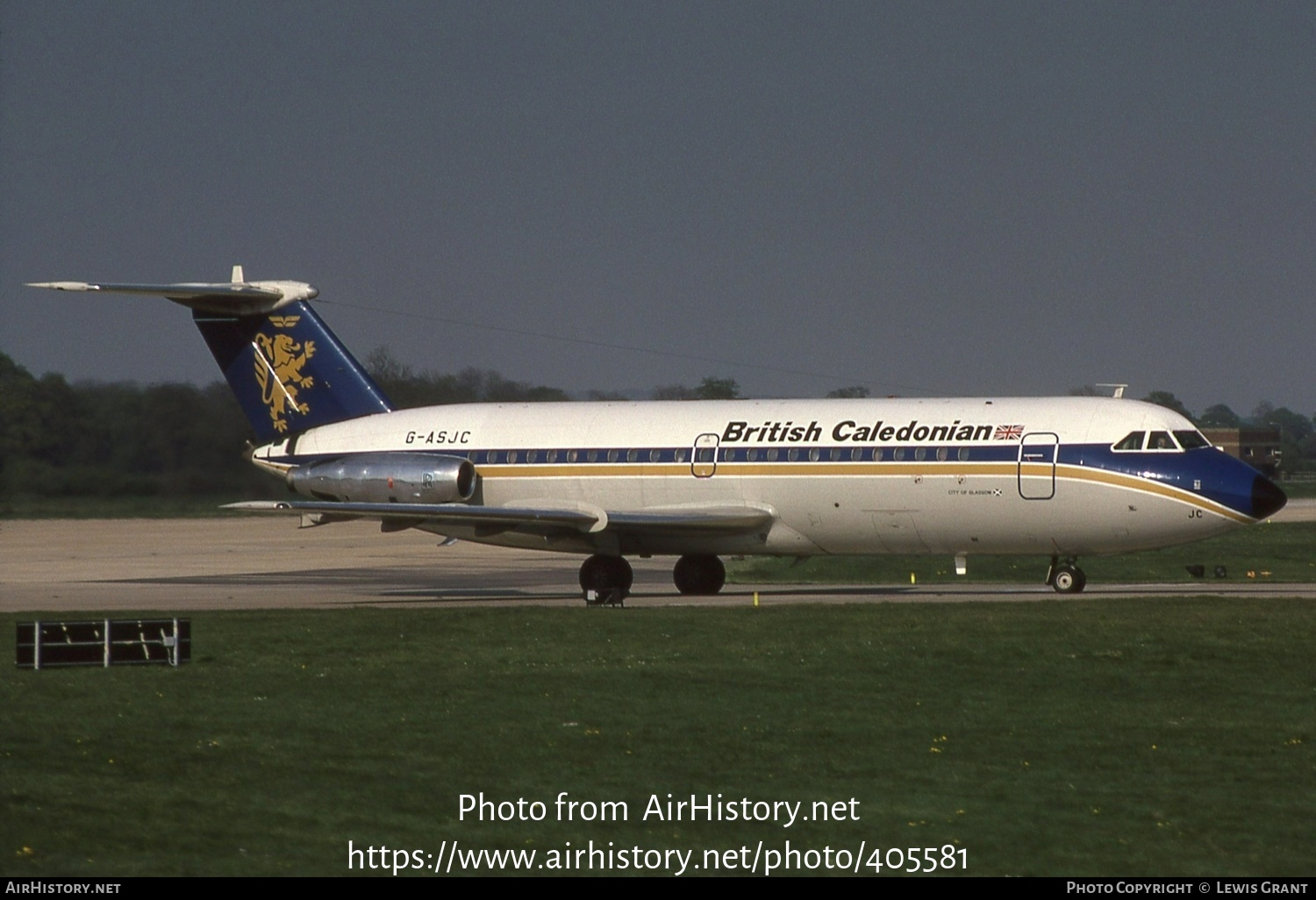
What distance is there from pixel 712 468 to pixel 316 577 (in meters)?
13.3

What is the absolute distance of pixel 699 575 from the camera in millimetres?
36000

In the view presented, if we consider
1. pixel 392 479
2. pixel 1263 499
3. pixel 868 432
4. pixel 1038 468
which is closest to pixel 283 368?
pixel 392 479

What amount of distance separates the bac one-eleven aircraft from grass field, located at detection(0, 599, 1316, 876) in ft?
19.7

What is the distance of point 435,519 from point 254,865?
22175 millimetres

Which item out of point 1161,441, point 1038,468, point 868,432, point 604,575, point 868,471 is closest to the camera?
point 1161,441

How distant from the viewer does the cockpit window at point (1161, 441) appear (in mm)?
30609

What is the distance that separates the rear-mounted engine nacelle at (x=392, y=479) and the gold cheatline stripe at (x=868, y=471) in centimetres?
85

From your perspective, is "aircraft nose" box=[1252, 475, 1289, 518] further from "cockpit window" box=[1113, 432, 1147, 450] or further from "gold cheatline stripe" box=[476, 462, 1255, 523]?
"cockpit window" box=[1113, 432, 1147, 450]

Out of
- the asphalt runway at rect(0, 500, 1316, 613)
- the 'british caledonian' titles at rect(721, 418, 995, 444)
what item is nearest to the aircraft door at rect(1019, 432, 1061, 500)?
the 'british caledonian' titles at rect(721, 418, 995, 444)

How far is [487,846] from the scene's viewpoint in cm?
1127

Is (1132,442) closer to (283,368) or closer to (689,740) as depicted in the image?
(689,740)

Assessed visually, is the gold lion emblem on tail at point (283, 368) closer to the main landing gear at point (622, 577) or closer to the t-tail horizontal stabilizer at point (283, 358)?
the t-tail horizontal stabilizer at point (283, 358)

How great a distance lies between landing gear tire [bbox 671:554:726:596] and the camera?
36000 mm
